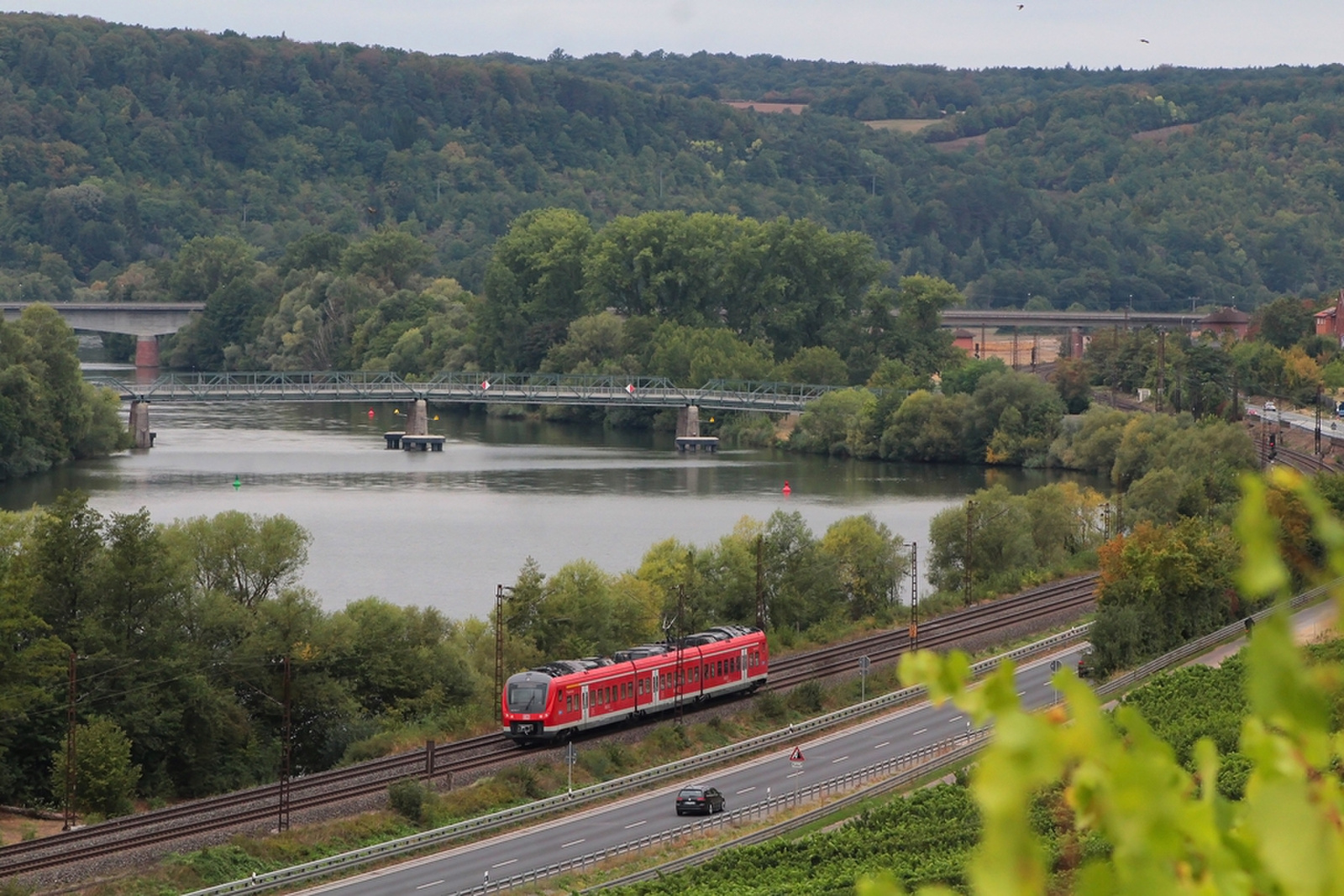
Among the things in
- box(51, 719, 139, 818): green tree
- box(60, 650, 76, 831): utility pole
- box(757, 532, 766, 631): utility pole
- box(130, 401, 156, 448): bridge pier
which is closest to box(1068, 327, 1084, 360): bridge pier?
box(130, 401, 156, 448): bridge pier

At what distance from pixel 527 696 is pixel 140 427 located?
56925mm

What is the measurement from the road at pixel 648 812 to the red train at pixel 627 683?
245cm

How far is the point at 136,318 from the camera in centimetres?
13775

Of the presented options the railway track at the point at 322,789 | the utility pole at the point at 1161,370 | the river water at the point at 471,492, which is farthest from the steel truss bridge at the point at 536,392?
the railway track at the point at 322,789

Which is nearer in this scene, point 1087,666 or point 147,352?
point 1087,666

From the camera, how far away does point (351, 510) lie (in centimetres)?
6569

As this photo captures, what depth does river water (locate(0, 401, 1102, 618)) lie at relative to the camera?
54.5 metres

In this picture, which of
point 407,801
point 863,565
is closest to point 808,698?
point 407,801

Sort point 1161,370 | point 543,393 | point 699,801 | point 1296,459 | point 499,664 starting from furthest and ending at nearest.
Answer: point 543,393 → point 1161,370 → point 1296,459 → point 499,664 → point 699,801

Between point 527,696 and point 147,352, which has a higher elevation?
point 147,352

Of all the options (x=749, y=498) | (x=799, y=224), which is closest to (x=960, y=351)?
(x=799, y=224)

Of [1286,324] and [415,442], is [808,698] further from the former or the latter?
[1286,324]

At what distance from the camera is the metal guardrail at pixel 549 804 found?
25.7m

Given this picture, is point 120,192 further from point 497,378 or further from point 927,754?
point 927,754
